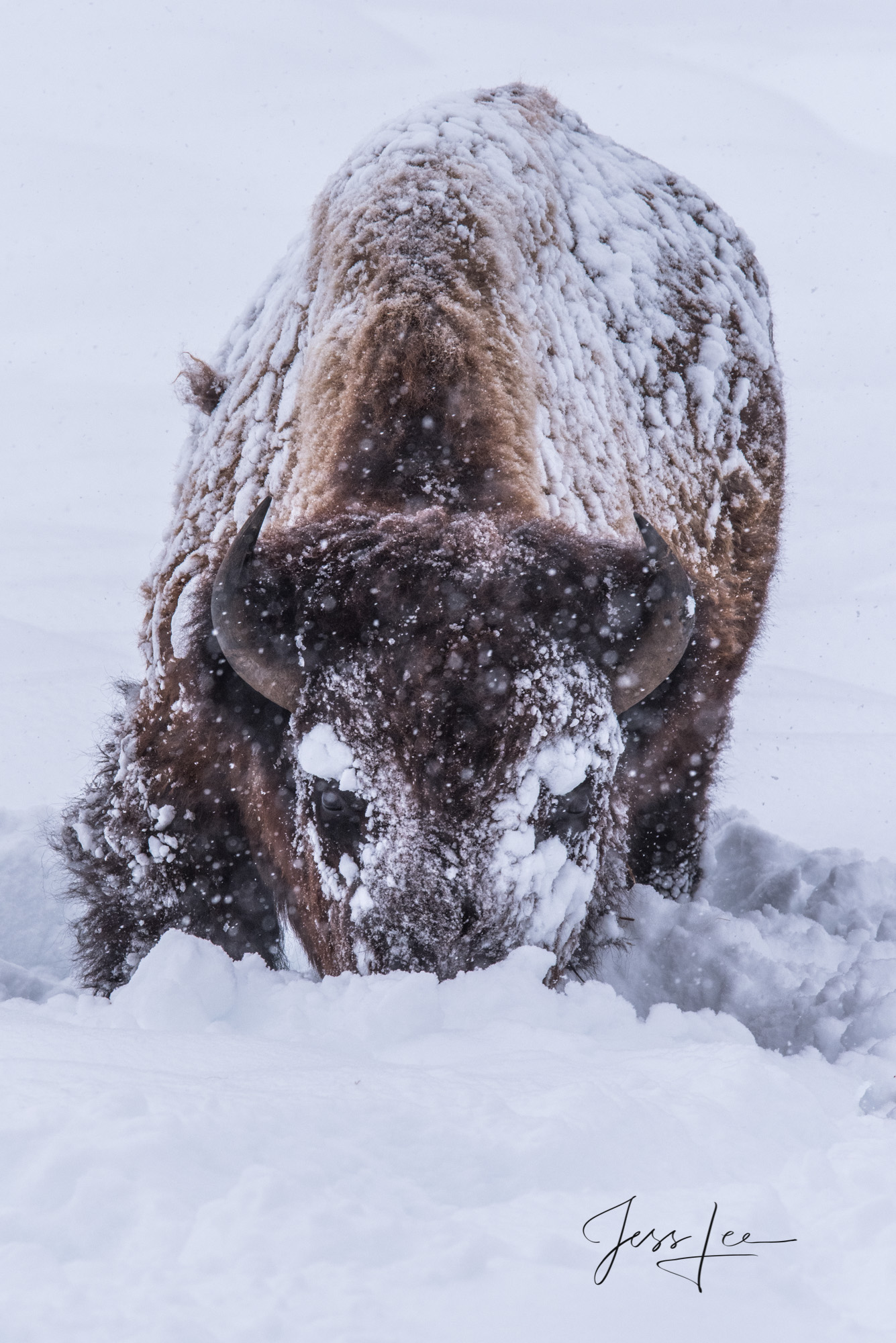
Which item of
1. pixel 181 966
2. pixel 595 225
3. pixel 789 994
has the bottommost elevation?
pixel 789 994

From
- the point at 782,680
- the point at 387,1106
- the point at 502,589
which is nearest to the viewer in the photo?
the point at 387,1106

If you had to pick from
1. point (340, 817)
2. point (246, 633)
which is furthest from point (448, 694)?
point (246, 633)

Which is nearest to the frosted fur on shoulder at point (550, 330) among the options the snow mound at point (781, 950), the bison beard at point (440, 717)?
the bison beard at point (440, 717)

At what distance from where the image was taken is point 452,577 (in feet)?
7.74

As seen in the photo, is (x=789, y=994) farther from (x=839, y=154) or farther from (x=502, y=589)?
(x=839, y=154)

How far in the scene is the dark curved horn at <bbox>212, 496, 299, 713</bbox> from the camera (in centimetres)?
239

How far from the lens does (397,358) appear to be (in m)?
2.85

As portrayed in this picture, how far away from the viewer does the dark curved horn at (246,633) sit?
239 centimetres

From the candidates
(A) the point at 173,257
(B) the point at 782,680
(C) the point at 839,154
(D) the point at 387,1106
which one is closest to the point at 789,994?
(D) the point at 387,1106

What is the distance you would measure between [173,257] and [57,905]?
13.8 meters

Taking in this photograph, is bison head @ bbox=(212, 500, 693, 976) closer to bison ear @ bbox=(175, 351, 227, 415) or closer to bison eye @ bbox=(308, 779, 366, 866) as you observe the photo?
bison eye @ bbox=(308, 779, 366, 866)

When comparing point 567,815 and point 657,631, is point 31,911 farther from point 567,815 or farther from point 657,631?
point 657,631
